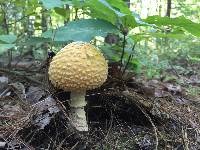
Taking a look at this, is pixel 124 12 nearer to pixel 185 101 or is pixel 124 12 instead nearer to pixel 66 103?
pixel 66 103

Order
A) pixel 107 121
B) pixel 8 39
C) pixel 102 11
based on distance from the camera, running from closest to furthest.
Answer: pixel 102 11 → pixel 107 121 → pixel 8 39

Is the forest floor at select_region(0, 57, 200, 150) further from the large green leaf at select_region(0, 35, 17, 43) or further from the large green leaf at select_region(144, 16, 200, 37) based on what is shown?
the large green leaf at select_region(144, 16, 200, 37)

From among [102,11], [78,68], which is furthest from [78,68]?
[102,11]

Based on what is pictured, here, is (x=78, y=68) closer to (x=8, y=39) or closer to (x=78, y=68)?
(x=78, y=68)

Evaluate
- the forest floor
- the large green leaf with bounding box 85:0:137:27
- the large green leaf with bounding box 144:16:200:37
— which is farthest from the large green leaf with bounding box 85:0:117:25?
the forest floor

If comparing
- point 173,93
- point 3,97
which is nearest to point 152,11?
point 173,93

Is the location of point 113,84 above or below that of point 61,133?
above

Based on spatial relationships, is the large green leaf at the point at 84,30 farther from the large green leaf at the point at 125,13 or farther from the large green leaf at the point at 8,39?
the large green leaf at the point at 8,39
